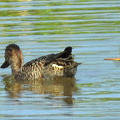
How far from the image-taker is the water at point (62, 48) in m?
9.98

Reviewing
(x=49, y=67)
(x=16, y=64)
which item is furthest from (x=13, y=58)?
(x=49, y=67)

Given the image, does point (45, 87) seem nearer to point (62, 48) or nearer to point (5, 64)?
point (5, 64)

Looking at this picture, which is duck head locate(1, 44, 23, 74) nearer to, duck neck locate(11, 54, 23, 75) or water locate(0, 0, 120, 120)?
duck neck locate(11, 54, 23, 75)

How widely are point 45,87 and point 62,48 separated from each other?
234cm

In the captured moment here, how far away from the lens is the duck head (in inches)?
516

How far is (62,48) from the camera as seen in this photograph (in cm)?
1409

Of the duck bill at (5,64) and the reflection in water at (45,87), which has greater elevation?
the duck bill at (5,64)

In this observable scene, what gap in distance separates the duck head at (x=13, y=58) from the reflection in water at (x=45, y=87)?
280 millimetres

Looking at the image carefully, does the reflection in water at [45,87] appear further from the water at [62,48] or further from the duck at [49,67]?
the duck at [49,67]

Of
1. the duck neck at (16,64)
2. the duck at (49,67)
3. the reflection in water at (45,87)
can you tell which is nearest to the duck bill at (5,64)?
the duck at (49,67)

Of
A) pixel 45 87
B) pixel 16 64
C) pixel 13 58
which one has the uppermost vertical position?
pixel 13 58

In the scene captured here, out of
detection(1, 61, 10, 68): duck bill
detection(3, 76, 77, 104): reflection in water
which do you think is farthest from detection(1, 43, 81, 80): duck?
detection(3, 76, 77, 104): reflection in water

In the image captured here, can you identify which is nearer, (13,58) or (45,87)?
(45,87)

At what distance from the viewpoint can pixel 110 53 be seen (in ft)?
44.2
